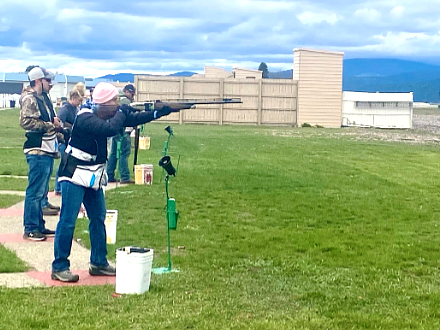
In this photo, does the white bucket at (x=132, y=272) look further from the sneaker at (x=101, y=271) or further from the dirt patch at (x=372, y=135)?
the dirt patch at (x=372, y=135)

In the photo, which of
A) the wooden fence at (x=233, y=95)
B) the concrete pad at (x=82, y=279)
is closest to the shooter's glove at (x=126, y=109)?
the concrete pad at (x=82, y=279)

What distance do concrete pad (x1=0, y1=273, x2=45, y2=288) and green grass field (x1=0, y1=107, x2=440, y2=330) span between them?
28cm

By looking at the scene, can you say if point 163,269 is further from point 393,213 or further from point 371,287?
point 393,213

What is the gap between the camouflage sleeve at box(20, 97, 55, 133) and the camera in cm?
882

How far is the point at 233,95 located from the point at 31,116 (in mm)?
32368

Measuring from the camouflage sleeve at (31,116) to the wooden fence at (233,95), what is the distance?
31.9 meters

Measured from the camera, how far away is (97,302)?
21.0 ft

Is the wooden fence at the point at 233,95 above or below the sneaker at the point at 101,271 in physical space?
above

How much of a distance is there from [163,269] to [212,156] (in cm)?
1283

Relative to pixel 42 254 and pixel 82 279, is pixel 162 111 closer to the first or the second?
pixel 82 279

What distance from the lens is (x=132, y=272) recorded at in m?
6.60

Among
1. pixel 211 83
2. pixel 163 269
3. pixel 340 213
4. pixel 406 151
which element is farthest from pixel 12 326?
pixel 211 83

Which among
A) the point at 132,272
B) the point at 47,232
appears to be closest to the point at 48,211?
the point at 47,232

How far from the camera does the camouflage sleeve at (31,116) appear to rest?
8820mm
